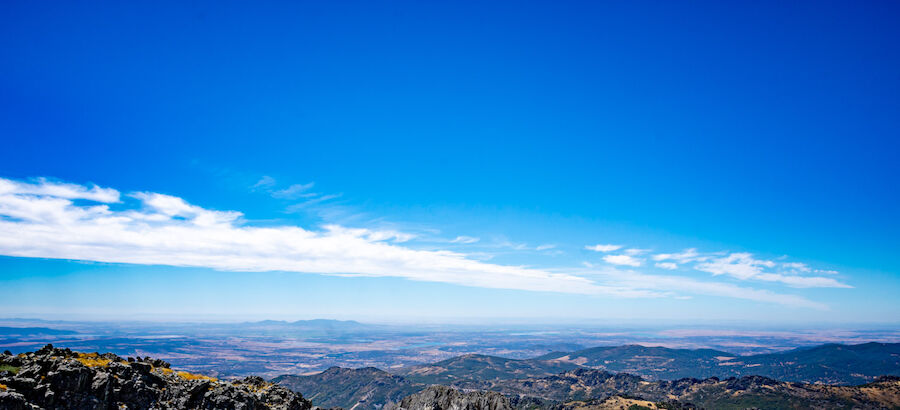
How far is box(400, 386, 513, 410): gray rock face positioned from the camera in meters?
76.7

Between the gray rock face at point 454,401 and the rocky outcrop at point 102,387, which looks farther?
the gray rock face at point 454,401

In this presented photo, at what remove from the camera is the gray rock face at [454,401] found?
76688 mm

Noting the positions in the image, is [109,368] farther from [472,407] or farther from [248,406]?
[472,407]

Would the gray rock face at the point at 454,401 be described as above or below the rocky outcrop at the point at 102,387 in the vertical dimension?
below

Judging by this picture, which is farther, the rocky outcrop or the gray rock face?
the gray rock face

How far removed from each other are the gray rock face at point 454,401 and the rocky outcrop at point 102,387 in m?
34.0

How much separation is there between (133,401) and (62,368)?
22.0 ft

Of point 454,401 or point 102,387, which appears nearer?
point 102,387

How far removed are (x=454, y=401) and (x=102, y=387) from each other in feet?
187

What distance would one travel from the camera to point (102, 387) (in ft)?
121

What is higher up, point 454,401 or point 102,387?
point 102,387

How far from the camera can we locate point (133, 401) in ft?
128

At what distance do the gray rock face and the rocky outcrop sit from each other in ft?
112

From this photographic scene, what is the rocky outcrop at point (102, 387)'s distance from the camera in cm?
3297
